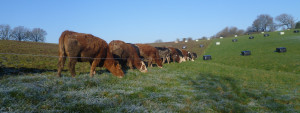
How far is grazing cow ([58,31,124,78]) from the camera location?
841cm

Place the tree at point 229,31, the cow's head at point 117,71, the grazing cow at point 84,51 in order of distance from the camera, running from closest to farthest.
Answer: the grazing cow at point 84,51 < the cow's head at point 117,71 < the tree at point 229,31

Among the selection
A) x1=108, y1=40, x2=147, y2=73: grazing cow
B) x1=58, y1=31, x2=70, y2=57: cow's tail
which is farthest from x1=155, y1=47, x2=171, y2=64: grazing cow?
x1=58, y1=31, x2=70, y2=57: cow's tail

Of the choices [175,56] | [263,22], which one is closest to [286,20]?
[263,22]

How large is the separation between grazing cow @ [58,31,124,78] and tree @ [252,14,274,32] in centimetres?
12219

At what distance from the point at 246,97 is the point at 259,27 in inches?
4780

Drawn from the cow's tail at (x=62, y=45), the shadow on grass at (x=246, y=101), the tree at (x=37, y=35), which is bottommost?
the shadow on grass at (x=246, y=101)

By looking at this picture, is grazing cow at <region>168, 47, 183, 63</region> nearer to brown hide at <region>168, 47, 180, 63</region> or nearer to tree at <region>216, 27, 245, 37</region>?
brown hide at <region>168, 47, 180, 63</region>

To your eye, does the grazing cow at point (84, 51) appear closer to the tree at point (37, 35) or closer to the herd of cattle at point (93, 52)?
the herd of cattle at point (93, 52)

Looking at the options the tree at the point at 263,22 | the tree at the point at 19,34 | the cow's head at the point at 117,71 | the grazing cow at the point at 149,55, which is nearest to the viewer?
the cow's head at the point at 117,71

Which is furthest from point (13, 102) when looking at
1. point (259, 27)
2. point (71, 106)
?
point (259, 27)

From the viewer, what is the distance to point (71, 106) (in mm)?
4484

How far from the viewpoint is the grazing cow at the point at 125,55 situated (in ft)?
42.8

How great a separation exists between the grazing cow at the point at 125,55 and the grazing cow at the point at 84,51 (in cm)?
263

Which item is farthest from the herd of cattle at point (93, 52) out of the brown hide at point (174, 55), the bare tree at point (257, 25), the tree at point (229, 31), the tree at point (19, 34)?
the bare tree at point (257, 25)
